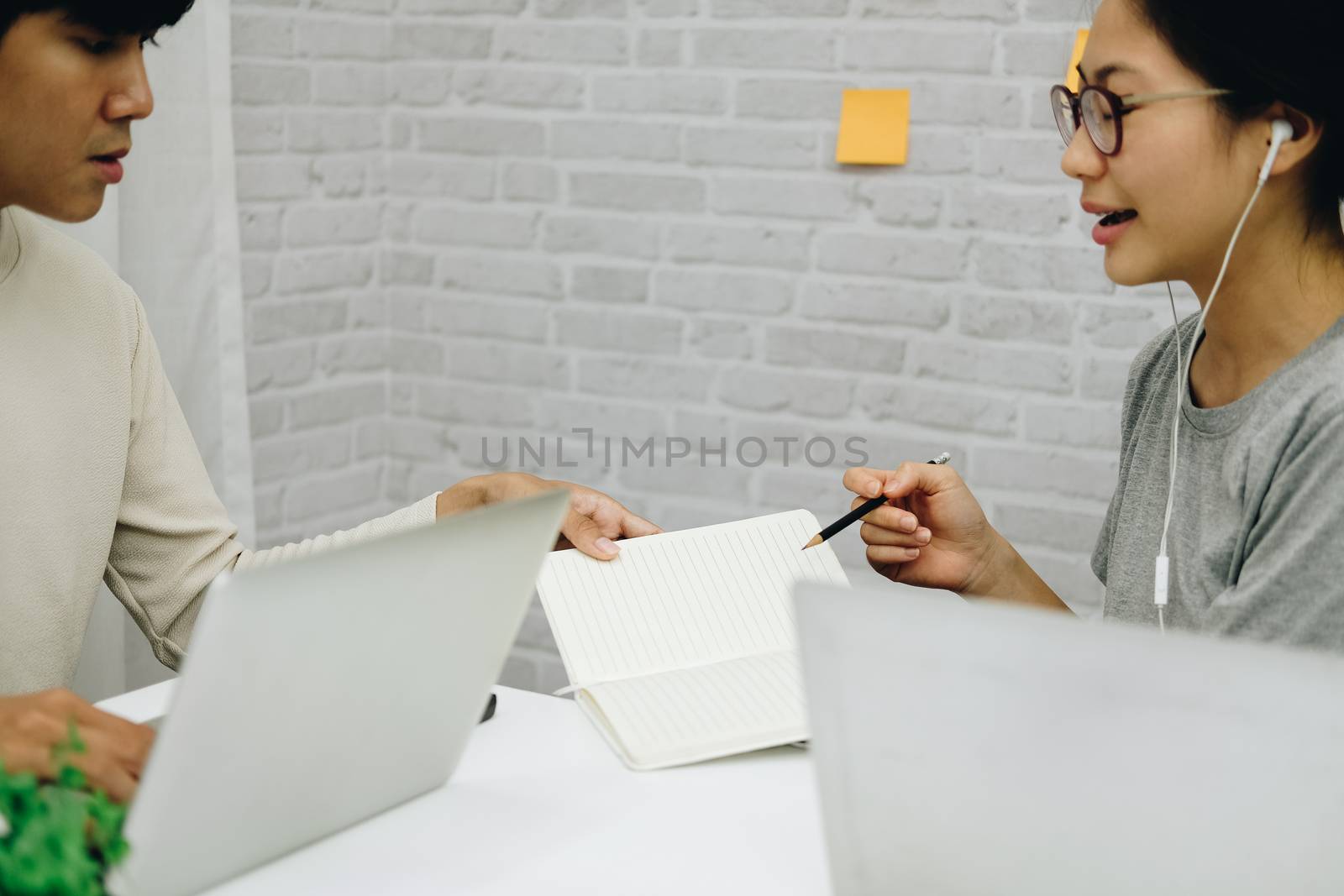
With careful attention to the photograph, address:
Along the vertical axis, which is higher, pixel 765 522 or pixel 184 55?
pixel 184 55

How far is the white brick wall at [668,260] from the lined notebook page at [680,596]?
98cm

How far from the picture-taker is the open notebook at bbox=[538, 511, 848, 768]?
0.99 meters

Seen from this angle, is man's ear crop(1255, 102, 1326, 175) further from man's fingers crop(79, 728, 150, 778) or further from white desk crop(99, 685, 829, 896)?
man's fingers crop(79, 728, 150, 778)

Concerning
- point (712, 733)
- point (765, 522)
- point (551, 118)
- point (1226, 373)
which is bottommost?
point (712, 733)

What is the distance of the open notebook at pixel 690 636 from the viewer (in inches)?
38.9

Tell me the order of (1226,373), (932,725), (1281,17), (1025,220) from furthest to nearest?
(1025,220), (1226,373), (1281,17), (932,725)

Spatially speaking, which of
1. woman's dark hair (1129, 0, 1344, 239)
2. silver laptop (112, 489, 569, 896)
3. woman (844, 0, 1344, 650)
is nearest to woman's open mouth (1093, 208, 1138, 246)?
woman (844, 0, 1344, 650)

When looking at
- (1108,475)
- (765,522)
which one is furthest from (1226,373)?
(1108,475)

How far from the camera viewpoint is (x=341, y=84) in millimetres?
2328

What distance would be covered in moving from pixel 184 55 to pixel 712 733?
1.29 m

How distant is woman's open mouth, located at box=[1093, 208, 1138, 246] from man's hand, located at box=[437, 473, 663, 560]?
1.57ft

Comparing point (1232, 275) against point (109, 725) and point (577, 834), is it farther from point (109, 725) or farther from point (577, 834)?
point (109, 725)

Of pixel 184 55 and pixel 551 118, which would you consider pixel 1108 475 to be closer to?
pixel 551 118

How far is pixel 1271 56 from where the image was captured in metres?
0.98
